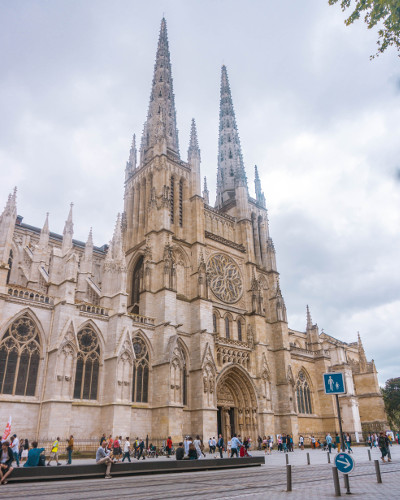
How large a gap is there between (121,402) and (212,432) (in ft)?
25.0

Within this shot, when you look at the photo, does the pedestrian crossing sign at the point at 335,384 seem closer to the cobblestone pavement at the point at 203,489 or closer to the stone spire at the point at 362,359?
the cobblestone pavement at the point at 203,489

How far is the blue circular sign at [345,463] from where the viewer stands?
7684mm

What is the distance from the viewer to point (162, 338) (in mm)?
27344

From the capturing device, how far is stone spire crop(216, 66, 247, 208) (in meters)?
46.7

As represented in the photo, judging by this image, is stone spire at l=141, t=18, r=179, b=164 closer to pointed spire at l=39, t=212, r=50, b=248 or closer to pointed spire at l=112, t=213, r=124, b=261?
pointed spire at l=112, t=213, r=124, b=261

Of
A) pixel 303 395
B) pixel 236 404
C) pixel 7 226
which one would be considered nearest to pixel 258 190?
pixel 303 395

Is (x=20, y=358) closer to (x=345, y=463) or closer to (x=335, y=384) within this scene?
(x=335, y=384)

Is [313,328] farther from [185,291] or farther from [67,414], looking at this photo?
[67,414]

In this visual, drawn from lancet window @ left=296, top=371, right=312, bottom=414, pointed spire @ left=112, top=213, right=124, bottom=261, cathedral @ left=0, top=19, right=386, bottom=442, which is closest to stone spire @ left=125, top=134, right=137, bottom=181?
cathedral @ left=0, top=19, right=386, bottom=442

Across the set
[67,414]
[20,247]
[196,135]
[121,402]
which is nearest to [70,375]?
[67,414]

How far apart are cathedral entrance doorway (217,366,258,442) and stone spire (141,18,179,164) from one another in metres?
21.1

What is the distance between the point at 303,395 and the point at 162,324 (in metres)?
19.0

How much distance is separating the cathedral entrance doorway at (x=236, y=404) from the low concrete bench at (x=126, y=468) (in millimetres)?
15050

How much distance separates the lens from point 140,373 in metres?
26.8
